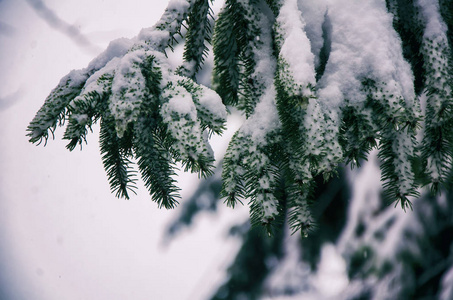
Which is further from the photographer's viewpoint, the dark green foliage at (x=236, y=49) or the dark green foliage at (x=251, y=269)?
the dark green foliage at (x=251, y=269)

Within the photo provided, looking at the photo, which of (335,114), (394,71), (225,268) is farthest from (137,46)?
(225,268)

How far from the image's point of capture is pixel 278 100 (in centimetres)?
84

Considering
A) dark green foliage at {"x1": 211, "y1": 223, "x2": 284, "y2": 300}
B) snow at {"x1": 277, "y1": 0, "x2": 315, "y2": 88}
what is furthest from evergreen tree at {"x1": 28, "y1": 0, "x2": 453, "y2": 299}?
dark green foliage at {"x1": 211, "y1": 223, "x2": 284, "y2": 300}

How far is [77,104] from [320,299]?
3.30 m

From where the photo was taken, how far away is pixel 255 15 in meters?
1.00

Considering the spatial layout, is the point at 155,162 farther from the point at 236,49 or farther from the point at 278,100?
the point at 236,49

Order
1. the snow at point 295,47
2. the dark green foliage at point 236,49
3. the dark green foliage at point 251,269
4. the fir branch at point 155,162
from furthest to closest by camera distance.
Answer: the dark green foliage at point 251,269
the dark green foliage at point 236,49
the fir branch at point 155,162
the snow at point 295,47

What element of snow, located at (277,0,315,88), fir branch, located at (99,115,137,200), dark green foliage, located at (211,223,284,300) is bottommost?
dark green foliage, located at (211,223,284,300)

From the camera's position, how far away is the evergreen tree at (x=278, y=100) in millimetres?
759

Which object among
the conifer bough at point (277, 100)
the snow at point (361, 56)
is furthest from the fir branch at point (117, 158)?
the snow at point (361, 56)

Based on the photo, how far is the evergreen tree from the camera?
2.49 ft

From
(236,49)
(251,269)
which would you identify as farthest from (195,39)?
(251,269)

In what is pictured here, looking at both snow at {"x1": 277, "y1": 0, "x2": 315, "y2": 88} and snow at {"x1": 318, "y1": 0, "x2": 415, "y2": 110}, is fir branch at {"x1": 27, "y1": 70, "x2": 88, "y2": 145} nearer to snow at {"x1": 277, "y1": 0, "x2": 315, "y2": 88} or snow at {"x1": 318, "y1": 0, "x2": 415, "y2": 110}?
snow at {"x1": 277, "y1": 0, "x2": 315, "y2": 88}

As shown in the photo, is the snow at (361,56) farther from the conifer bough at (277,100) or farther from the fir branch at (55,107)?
the fir branch at (55,107)
